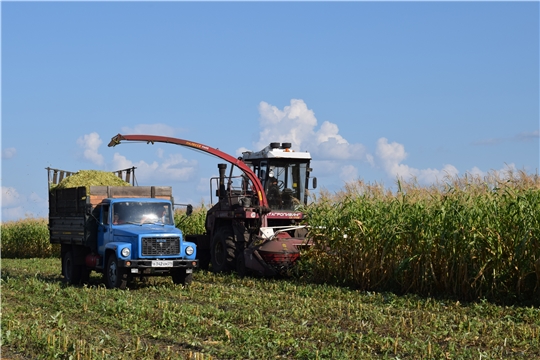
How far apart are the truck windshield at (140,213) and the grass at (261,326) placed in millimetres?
2177

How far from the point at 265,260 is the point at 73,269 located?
4.79 m

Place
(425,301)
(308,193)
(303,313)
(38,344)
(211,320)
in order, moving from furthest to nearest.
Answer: (308,193), (425,301), (303,313), (211,320), (38,344)

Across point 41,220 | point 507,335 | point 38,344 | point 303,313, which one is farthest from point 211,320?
point 41,220

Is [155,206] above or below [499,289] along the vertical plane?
above

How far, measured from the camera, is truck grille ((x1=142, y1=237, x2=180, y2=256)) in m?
16.4

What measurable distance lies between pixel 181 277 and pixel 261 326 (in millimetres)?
6666

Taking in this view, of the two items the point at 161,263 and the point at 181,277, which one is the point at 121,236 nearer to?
the point at 161,263

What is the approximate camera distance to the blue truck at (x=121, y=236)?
53.6 feet

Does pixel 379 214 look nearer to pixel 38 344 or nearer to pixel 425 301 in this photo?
pixel 425 301

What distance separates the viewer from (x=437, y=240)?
15031 mm

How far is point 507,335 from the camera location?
33.4 ft

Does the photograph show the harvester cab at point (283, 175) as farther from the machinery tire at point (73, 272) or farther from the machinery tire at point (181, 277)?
the machinery tire at point (73, 272)

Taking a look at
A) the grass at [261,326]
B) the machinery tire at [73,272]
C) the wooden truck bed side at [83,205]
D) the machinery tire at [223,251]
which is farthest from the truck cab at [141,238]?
the machinery tire at [223,251]

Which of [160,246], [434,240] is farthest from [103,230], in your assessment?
[434,240]
